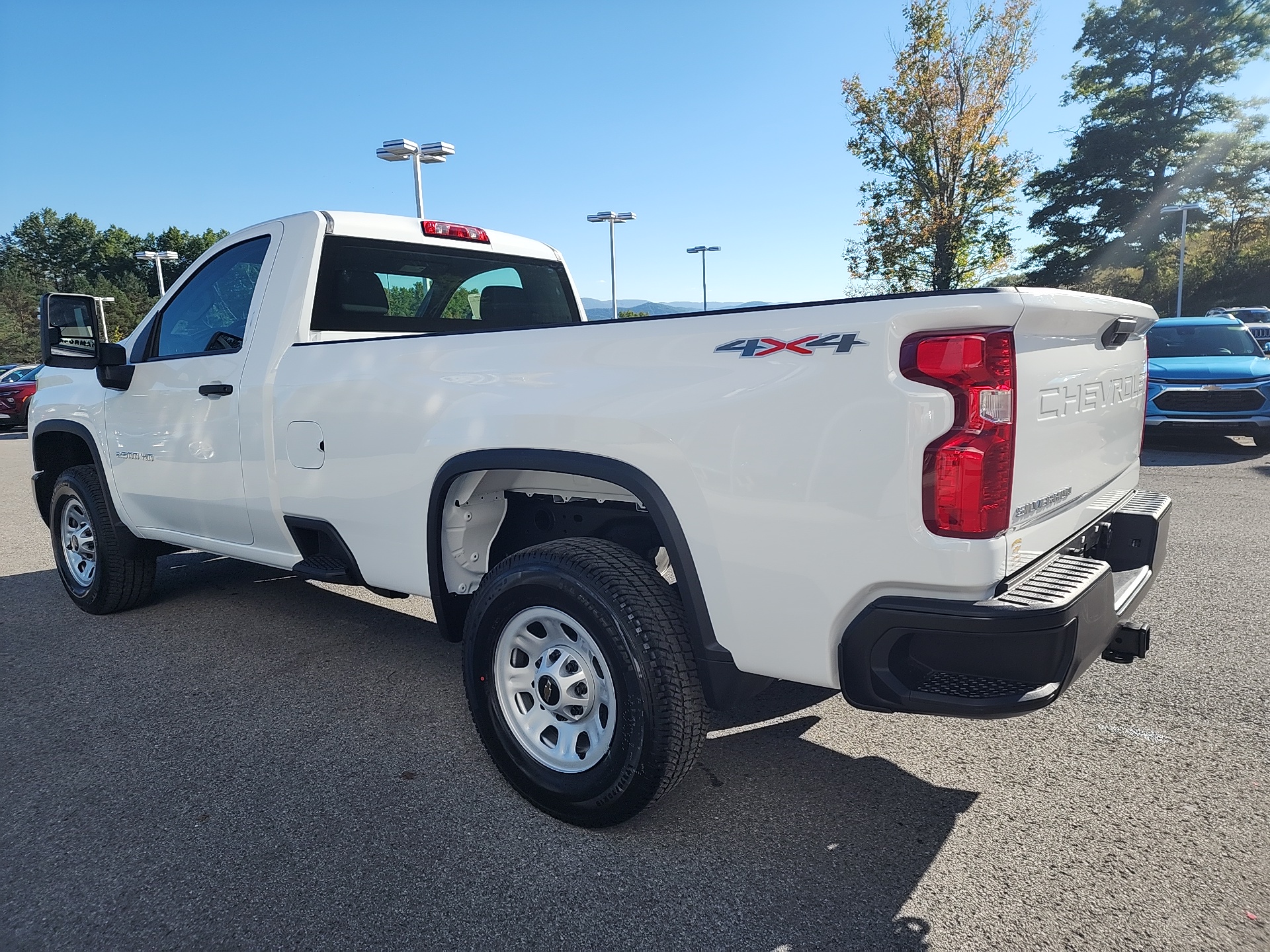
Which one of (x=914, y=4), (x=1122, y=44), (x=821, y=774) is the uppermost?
(x=1122, y=44)

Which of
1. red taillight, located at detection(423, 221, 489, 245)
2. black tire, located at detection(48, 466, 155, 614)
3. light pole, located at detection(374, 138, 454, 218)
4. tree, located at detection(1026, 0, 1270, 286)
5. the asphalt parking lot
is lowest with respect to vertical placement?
the asphalt parking lot

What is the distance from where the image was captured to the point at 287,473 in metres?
3.51

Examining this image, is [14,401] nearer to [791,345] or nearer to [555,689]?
[555,689]

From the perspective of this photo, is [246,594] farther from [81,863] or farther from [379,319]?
[81,863]

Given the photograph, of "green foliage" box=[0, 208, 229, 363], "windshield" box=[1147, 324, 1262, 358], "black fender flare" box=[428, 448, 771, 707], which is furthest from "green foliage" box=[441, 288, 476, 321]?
"green foliage" box=[0, 208, 229, 363]

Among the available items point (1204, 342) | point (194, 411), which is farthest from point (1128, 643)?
point (1204, 342)

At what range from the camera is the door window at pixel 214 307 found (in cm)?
389

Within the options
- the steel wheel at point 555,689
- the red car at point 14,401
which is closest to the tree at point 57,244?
the red car at point 14,401

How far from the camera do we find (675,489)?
2.31m

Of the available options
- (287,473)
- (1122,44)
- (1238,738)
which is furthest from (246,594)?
(1122,44)

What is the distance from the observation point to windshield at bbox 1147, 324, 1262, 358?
10742 mm

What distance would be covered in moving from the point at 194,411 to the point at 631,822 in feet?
9.22

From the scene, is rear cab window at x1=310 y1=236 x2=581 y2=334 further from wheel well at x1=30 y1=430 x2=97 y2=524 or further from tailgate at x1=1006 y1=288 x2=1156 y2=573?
wheel well at x1=30 y1=430 x2=97 y2=524

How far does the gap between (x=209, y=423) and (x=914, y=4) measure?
69.5 feet
